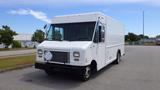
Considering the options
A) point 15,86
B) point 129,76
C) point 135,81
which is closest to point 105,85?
point 135,81

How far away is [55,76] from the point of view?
9977mm

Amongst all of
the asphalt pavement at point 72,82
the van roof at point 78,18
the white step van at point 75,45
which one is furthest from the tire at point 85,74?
the van roof at point 78,18

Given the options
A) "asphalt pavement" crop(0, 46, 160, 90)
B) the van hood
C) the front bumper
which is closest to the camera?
"asphalt pavement" crop(0, 46, 160, 90)

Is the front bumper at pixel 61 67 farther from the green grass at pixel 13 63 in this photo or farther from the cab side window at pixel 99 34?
the green grass at pixel 13 63

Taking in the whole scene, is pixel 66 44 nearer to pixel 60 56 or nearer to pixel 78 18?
pixel 60 56

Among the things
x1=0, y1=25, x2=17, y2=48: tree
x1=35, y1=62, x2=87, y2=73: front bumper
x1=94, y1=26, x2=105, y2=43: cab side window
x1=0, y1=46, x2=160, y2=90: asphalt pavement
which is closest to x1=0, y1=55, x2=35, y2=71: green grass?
x1=0, y1=46, x2=160, y2=90: asphalt pavement

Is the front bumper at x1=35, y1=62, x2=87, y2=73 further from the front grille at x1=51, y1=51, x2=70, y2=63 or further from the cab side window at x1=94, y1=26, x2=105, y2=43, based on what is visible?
the cab side window at x1=94, y1=26, x2=105, y2=43

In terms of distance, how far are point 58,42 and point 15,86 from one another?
254cm

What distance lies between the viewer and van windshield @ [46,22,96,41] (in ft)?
30.9

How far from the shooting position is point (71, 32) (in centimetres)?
975

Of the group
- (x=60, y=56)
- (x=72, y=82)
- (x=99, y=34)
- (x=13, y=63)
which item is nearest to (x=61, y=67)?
(x=60, y=56)

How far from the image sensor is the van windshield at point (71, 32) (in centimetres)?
941

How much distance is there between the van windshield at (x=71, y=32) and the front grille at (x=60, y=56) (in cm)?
97

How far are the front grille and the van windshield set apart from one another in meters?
0.97
